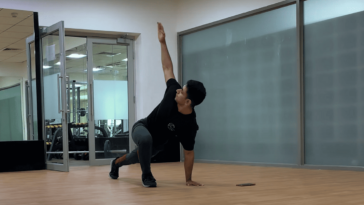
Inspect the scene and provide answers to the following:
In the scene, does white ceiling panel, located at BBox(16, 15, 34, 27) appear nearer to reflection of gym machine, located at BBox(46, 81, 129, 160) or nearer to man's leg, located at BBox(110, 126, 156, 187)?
reflection of gym machine, located at BBox(46, 81, 129, 160)

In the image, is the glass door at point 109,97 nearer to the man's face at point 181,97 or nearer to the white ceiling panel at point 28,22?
the white ceiling panel at point 28,22

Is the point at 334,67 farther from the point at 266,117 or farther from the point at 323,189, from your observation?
the point at 323,189

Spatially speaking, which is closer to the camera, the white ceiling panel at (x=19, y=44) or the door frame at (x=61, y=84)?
the door frame at (x=61, y=84)

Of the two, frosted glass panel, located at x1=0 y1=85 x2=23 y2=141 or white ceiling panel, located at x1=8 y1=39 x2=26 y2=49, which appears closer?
frosted glass panel, located at x1=0 y1=85 x2=23 y2=141

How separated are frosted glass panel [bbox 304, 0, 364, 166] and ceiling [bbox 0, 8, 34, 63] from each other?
3.93 m

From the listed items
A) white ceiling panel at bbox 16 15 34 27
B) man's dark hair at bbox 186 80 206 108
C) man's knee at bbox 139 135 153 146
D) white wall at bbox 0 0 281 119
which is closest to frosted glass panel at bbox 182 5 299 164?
white wall at bbox 0 0 281 119

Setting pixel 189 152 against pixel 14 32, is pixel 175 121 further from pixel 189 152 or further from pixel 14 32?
pixel 14 32

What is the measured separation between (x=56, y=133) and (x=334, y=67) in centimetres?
376

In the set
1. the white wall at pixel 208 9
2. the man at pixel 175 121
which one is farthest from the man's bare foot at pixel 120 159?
the white wall at pixel 208 9

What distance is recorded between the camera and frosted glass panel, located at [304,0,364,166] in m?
4.98

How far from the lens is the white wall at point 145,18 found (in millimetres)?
6578

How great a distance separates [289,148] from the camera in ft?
18.7

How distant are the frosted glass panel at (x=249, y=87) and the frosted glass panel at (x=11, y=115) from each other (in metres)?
2.81

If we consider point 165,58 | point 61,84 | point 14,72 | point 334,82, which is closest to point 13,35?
point 14,72
